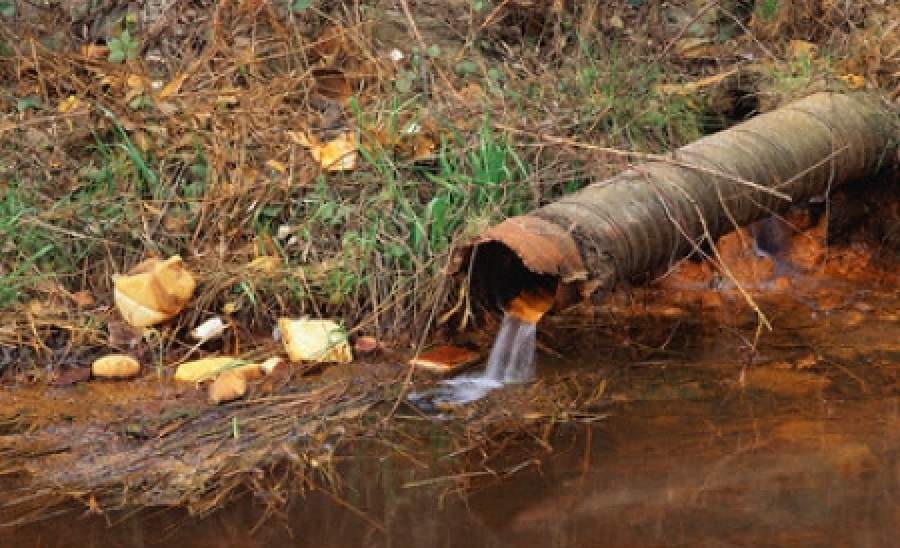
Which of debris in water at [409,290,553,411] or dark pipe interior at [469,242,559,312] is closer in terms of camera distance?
debris in water at [409,290,553,411]

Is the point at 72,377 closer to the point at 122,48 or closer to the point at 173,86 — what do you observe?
the point at 173,86

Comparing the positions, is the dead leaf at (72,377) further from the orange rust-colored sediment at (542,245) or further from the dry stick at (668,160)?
the dry stick at (668,160)

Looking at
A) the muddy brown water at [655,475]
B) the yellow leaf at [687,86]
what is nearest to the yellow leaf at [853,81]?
the yellow leaf at [687,86]

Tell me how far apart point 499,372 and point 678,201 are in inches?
28.7

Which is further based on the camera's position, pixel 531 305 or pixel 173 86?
pixel 173 86

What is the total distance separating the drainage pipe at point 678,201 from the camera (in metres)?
3.48

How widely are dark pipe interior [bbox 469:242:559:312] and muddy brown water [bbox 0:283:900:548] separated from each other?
201mm

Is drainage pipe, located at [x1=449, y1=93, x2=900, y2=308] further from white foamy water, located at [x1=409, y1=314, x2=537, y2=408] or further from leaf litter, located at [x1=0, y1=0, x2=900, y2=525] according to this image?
leaf litter, located at [x1=0, y1=0, x2=900, y2=525]

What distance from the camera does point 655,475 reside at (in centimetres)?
303

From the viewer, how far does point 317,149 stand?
4387 mm

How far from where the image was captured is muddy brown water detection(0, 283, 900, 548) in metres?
2.78

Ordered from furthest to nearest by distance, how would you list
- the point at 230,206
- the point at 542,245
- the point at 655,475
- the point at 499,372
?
the point at 230,206 < the point at 499,372 < the point at 542,245 < the point at 655,475

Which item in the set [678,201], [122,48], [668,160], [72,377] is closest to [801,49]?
[668,160]

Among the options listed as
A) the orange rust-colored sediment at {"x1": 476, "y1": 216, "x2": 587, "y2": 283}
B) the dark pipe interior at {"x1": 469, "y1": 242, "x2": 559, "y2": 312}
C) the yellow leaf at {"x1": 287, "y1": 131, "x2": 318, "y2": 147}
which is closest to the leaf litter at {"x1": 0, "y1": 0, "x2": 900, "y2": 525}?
the yellow leaf at {"x1": 287, "y1": 131, "x2": 318, "y2": 147}
